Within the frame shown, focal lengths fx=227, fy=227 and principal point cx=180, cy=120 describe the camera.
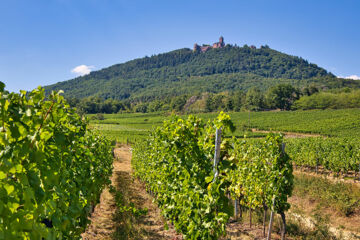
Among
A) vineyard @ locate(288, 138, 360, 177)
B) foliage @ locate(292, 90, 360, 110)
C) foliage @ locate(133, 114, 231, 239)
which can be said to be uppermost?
foliage @ locate(292, 90, 360, 110)

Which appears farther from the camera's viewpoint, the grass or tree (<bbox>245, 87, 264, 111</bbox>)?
tree (<bbox>245, 87, 264, 111</bbox>)

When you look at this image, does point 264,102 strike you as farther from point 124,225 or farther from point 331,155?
point 124,225

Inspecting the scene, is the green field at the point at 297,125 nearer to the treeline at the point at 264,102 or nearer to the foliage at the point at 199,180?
the treeline at the point at 264,102

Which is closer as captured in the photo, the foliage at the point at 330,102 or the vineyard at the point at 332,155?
the vineyard at the point at 332,155

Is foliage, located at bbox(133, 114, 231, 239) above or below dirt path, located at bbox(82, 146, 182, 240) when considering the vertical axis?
above

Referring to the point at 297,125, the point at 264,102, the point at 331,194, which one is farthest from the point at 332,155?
the point at 264,102

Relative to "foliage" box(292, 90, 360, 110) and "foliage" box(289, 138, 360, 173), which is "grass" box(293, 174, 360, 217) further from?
"foliage" box(292, 90, 360, 110)

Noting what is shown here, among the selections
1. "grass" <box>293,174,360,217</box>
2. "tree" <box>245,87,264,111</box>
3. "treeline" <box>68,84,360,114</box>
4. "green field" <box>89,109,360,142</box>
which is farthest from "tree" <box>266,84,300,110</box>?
"grass" <box>293,174,360,217</box>

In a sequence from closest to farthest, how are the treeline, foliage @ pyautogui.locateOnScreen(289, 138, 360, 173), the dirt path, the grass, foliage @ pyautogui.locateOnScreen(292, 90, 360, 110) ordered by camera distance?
the dirt path
the grass
foliage @ pyautogui.locateOnScreen(289, 138, 360, 173)
foliage @ pyautogui.locateOnScreen(292, 90, 360, 110)
the treeline

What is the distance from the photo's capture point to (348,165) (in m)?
16.8

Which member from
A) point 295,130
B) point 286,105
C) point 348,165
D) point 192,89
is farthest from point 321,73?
point 348,165

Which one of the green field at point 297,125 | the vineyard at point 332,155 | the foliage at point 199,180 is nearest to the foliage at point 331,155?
the vineyard at point 332,155

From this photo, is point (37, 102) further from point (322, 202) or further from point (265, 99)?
point (265, 99)

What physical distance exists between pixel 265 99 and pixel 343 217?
76892mm
